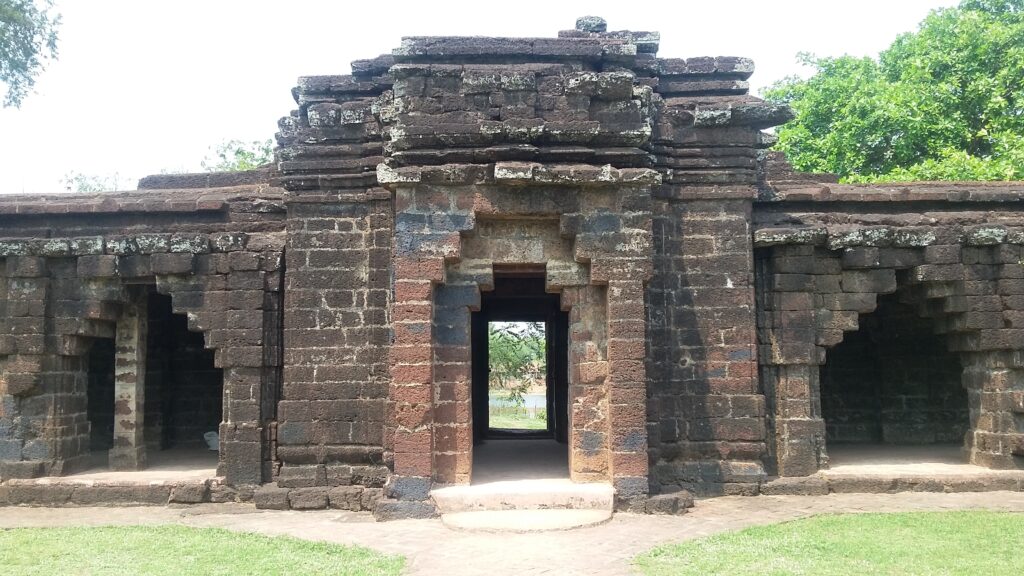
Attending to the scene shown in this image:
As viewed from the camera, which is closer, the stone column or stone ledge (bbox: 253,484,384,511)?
stone ledge (bbox: 253,484,384,511)

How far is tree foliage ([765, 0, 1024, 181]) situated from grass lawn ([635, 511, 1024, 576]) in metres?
14.1

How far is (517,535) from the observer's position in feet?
24.4

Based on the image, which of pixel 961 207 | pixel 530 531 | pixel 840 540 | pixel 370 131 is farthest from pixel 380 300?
pixel 961 207

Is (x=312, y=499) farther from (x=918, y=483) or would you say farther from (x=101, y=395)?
(x=918, y=483)

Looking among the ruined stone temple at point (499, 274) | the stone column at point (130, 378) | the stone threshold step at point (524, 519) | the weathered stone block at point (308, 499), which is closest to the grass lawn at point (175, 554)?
the stone threshold step at point (524, 519)

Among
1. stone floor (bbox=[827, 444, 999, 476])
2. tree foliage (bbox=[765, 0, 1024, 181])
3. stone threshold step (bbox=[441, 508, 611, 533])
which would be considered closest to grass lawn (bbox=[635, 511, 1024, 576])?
stone threshold step (bbox=[441, 508, 611, 533])

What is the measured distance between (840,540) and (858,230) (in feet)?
14.8

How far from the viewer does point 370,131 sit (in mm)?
9727

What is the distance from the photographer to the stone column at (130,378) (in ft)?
36.3

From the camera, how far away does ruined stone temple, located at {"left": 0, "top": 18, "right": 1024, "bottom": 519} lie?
28.3ft

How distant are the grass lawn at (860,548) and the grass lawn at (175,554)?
2689 mm

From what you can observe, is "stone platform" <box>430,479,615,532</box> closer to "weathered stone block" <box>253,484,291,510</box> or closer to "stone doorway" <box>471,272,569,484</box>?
"weathered stone block" <box>253,484,291,510</box>

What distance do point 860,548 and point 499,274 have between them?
5233mm

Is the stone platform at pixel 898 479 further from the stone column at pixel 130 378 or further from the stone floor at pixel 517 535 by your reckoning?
the stone column at pixel 130 378
